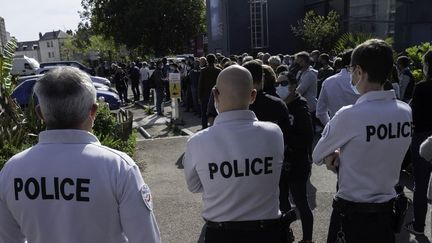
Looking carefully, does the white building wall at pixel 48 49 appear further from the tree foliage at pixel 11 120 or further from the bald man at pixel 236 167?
the bald man at pixel 236 167

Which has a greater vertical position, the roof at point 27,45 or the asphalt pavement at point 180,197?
the roof at point 27,45

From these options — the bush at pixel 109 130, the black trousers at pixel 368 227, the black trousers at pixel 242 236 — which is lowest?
the bush at pixel 109 130

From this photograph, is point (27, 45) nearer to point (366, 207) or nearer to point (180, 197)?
point (180, 197)

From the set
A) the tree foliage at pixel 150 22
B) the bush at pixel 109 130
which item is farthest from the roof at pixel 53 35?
the bush at pixel 109 130

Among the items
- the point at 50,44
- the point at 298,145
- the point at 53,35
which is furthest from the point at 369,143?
the point at 53,35

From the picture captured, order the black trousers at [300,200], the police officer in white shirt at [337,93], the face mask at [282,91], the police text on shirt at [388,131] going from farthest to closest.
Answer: the police officer in white shirt at [337,93], the face mask at [282,91], the black trousers at [300,200], the police text on shirt at [388,131]

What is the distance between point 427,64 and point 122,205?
3459mm

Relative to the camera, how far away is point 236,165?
2.58 m

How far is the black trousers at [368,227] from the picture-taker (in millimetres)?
2873

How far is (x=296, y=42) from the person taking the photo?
97.3 ft

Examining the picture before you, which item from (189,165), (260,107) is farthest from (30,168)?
(260,107)

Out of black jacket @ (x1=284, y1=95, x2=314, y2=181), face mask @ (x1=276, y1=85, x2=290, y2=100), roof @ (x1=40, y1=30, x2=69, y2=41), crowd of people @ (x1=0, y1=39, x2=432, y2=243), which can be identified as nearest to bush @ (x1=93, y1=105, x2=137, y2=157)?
face mask @ (x1=276, y1=85, x2=290, y2=100)

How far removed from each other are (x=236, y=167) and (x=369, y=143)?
88 centimetres

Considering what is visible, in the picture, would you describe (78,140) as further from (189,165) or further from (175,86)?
(175,86)
